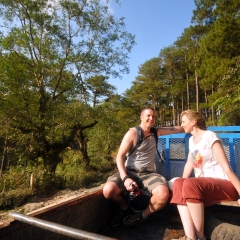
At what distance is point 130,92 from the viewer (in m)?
27.8

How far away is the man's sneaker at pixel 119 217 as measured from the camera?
2.19 meters

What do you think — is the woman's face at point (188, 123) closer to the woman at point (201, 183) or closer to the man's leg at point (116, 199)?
the woman at point (201, 183)

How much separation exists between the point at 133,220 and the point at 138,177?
460mm

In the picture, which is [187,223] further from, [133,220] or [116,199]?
[116,199]

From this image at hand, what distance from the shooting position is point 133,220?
207 centimetres

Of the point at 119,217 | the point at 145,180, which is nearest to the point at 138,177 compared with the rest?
the point at 145,180

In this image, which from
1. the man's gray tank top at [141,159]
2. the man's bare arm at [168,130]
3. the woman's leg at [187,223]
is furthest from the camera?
the man's bare arm at [168,130]

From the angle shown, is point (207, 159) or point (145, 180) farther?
point (145, 180)

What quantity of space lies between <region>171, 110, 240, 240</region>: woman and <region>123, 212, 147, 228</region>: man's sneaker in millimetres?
479

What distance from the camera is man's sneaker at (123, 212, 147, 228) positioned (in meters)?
2.07

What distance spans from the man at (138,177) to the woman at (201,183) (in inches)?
10.4

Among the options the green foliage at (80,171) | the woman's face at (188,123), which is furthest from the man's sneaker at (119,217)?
the green foliage at (80,171)

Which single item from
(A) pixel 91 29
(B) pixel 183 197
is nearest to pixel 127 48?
(A) pixel 91 29

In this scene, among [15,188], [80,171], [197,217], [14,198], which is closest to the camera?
[197,217]
